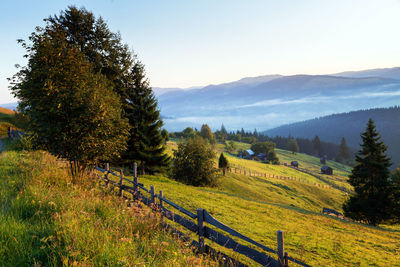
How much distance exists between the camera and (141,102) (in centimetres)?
2806

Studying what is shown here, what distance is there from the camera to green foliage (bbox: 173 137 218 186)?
120ft

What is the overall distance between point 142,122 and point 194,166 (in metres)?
13.0

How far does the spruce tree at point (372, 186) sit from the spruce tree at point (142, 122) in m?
32.3

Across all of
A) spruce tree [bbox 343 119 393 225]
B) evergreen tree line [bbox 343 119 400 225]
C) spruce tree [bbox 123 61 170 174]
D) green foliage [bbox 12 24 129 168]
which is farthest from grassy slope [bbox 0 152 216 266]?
spruce tree [bbox 343 119 393 225]

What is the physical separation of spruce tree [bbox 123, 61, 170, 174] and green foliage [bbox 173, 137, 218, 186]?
8142mm

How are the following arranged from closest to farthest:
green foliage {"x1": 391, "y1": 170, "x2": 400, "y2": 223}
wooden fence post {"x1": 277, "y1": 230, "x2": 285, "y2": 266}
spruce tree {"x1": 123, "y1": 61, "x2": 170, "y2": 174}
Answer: wooden fence post {"x1": 277, "y1": 230, "x2": 285, "y2": 266} → spruce tree {"x1": 123, "y1": 61, "x2": 170, "y2": 174} → green foliage {"x1": 391, "y1": 170, "x2": 400, "y2": 223}

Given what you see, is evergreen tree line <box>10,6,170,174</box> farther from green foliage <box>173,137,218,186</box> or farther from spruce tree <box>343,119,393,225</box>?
spruce tree <box>343,119,393,225</box>

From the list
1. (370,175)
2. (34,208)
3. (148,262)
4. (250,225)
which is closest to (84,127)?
(34,208)

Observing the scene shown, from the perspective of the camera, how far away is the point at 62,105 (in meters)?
11.4

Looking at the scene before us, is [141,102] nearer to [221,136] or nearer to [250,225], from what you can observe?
[250,225]

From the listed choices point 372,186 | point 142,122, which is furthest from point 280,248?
point 372,186

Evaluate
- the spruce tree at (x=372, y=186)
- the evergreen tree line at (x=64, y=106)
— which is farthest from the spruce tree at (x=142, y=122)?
the spruce tree at (x=372, y=186)

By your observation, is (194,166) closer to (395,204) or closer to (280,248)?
(280,248)

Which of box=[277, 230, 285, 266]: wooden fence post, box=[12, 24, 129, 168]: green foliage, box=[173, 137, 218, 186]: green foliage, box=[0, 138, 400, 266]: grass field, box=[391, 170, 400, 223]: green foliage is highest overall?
box=[12, 24, 129, 168]: green foliage
